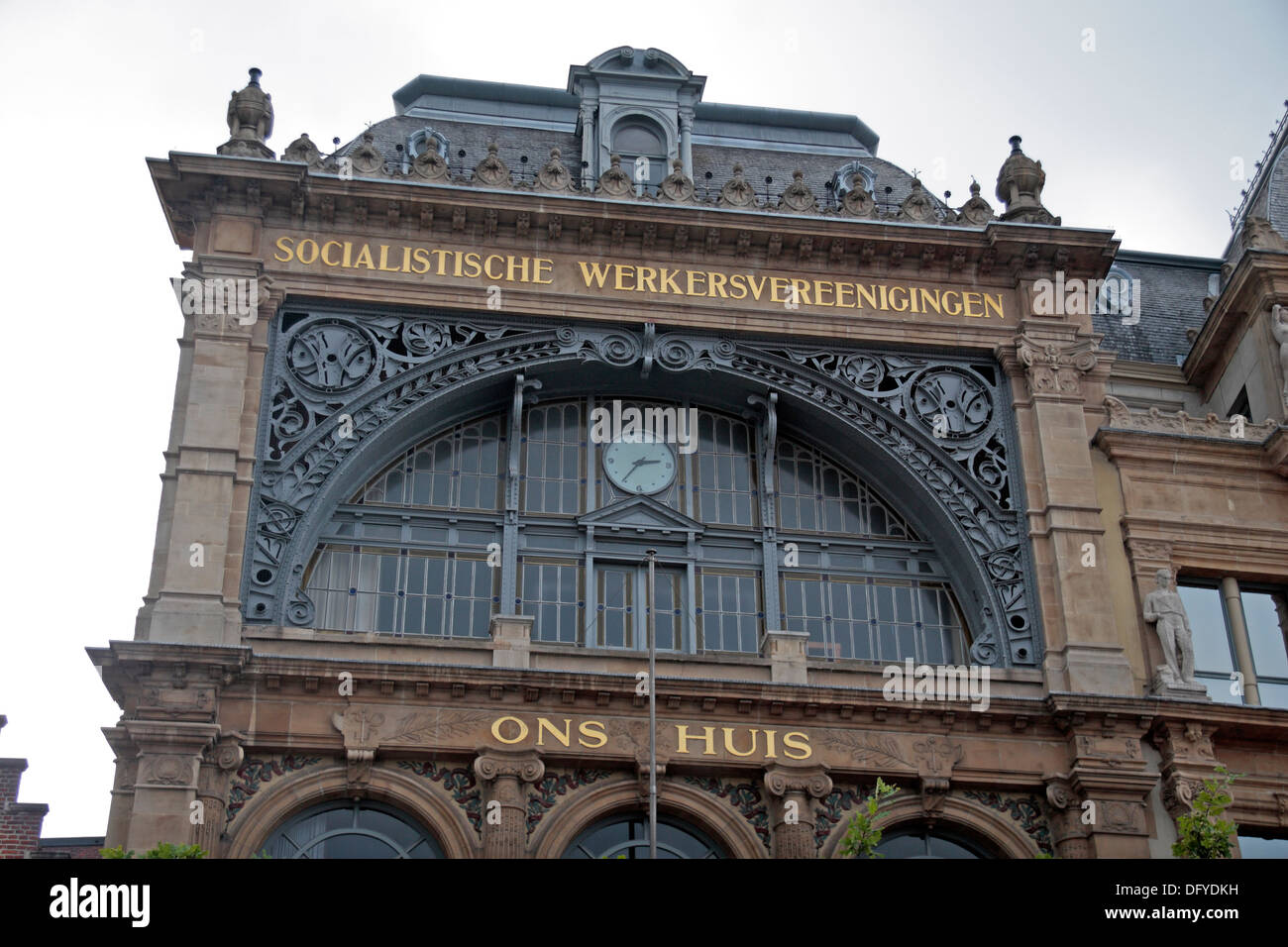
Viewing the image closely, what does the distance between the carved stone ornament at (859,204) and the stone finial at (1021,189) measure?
263 cm

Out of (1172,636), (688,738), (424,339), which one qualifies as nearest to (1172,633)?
(1172,636)

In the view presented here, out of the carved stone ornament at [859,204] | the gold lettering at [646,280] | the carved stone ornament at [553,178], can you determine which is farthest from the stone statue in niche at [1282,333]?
the carved stone ornament at [553,178]

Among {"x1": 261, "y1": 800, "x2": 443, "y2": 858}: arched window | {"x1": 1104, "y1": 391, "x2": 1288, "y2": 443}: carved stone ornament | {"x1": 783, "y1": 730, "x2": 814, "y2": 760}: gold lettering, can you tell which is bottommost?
{"x1": 261, "y1": 800, "x2": 443, "y2": 858}: arched window

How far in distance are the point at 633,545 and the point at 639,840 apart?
558 cm

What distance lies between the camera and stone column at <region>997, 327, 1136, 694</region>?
97.0ft

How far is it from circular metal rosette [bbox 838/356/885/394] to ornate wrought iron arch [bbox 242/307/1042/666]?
0.03m

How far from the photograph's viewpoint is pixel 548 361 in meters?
31.8

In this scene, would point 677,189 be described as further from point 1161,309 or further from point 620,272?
point 1161,309

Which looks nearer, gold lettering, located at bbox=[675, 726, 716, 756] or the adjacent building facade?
the adjacent building facade

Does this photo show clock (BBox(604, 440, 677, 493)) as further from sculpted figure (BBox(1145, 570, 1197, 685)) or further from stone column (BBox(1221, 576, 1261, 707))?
stone column (BBox(1221, 576, 1261, 707))

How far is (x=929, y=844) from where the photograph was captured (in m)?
28.6

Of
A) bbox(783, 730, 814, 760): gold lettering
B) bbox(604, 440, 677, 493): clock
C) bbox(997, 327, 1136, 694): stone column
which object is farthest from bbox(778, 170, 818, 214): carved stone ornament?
bbox(783, 730, 814, 760): gold lettering

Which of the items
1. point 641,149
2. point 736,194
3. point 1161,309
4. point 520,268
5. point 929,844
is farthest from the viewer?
point 1161,309
